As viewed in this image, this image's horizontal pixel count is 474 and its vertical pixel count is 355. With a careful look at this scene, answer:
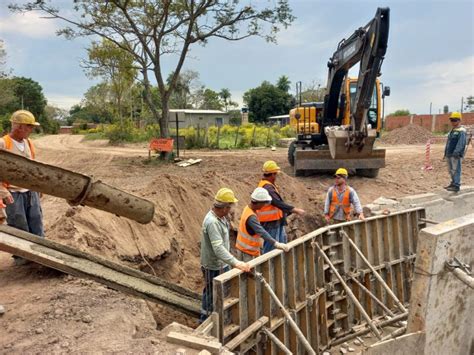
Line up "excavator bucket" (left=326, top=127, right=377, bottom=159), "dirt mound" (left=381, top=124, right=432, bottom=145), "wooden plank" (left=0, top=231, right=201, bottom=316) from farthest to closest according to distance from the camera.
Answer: "dirt mound" (left=381, top=124, right=432, bottom=145)
"excavator bucket" (left=326, top=127, right=377, bottom=159)
"wooden plank" (left=0, top=231, right=201, bottom=316)

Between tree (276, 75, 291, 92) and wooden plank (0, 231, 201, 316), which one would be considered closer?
wooden plank (0, 231, 201, 316)

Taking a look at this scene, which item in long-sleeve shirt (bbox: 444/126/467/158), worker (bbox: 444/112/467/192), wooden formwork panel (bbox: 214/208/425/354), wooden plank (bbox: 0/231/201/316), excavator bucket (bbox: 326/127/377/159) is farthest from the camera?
excavator bucket (bbox: 326/127/377/159)

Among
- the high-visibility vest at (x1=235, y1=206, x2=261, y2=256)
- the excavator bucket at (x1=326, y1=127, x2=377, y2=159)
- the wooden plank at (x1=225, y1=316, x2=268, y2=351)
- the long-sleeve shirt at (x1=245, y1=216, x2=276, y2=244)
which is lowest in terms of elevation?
the wooden plank at (x1=225, y1=316, x2=268, y2=351)

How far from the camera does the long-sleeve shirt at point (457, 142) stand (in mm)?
9734

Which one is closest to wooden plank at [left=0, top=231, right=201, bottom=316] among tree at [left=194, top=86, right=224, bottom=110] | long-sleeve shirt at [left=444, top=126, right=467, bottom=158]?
long-sleeve shirt at [left=444, top=126, right=467, bottom=158]

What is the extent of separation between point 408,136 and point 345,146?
75.6ft

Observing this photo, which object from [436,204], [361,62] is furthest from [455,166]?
[361,62]

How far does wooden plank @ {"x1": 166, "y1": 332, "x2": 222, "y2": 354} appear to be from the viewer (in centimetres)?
357

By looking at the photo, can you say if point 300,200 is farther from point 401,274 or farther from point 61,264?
point 61,264

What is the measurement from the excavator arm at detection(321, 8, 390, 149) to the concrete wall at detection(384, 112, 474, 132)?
3036cm

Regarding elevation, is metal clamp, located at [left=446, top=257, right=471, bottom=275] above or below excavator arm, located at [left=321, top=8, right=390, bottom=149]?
below

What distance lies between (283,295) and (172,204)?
4166 mm

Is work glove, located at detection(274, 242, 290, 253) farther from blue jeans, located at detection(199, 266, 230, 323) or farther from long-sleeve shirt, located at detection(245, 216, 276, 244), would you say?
blue jeans, located at detection(199, 266, 230, 323)

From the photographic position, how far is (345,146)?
1199 cm
